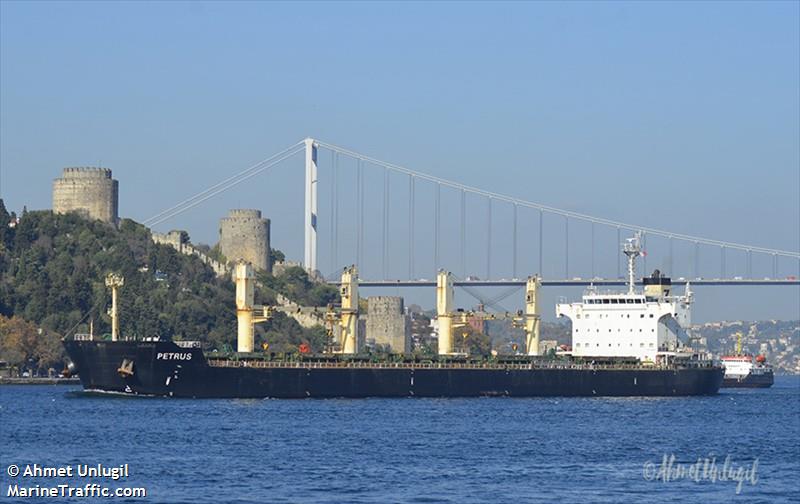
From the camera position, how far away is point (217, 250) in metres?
117

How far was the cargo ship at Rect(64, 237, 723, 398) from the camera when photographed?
5569cm

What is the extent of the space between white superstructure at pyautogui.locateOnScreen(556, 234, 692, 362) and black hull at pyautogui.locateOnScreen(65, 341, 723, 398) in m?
2.16

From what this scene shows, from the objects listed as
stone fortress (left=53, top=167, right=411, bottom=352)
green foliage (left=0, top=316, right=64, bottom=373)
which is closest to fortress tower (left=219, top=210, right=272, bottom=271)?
stone fortress (left=53, top=167, right=411, bottom=352)

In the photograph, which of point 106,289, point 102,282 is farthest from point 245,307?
point 102,282

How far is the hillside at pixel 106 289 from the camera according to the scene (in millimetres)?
90562

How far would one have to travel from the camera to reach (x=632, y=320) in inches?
2699

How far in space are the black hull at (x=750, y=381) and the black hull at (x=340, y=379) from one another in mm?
25108

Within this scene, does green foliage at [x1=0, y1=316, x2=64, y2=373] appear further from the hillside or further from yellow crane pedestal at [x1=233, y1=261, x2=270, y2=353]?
yellow crane pedestal at [x1=233, y1=261, x2=270, y2=353]

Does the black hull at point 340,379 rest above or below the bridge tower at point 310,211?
below

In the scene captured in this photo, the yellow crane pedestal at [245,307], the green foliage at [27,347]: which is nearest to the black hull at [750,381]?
the green foliage at [27,347]

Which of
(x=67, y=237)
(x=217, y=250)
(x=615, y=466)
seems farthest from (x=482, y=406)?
(x=217, y=250)

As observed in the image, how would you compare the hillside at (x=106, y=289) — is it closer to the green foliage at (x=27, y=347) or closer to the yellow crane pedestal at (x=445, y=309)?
the green foliage at (x=27, y=347)

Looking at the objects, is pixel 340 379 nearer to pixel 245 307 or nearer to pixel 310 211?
pixel 245 307

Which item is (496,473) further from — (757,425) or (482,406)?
(482,406)
